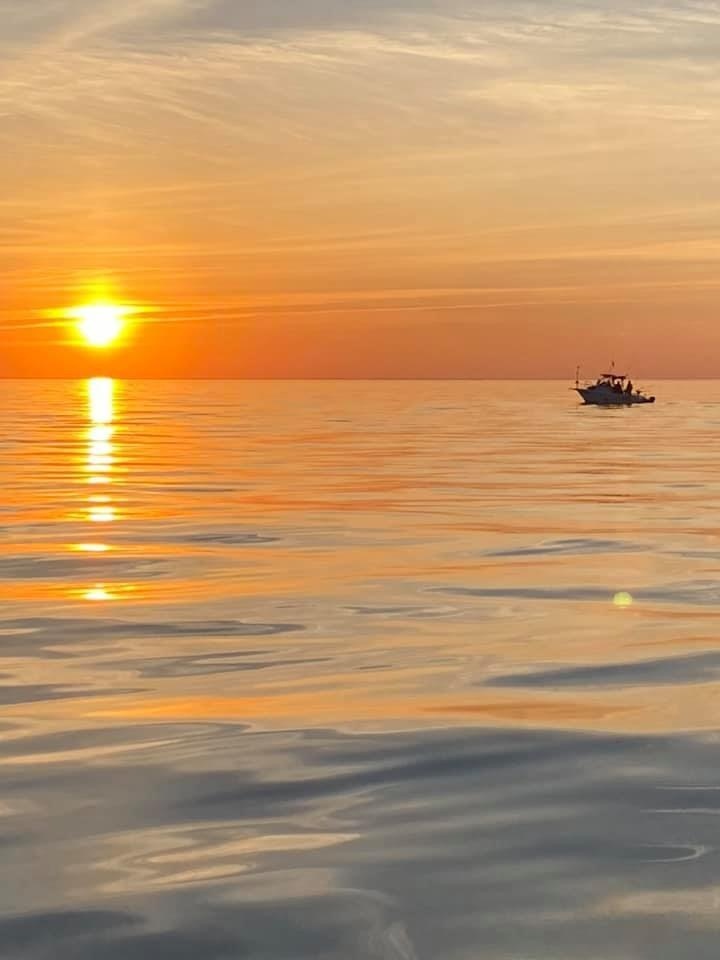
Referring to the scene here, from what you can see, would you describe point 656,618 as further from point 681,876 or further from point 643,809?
point 681,876

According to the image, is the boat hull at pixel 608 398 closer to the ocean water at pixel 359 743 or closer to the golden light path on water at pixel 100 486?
the golden light path on water at pixel 100 486

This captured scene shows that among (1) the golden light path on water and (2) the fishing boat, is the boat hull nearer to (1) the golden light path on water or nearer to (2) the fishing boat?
(2) the fishing boat

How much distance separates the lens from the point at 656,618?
59.2ft

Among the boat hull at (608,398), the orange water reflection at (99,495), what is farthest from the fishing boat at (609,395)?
the orange water reflection at (99,495)

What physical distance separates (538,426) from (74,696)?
3524 inches

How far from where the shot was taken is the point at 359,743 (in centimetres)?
1150

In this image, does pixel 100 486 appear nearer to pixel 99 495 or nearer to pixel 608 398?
pixel 99 495

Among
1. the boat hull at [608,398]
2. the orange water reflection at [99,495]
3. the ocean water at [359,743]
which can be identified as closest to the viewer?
the ocean water at [359,743]

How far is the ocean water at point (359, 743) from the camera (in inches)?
299

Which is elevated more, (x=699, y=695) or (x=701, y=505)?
(x=701, y=505)

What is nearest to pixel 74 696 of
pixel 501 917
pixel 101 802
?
pixel 101 802

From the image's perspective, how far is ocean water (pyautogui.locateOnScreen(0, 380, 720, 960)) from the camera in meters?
7.59

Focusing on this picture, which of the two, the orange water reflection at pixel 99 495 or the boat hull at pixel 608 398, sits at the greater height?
the boat hull at pixel 608 398

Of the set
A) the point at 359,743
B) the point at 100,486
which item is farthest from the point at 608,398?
the point at 359,743
